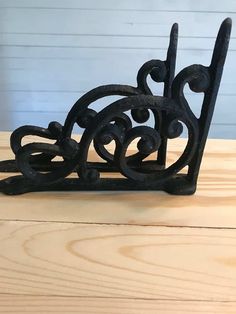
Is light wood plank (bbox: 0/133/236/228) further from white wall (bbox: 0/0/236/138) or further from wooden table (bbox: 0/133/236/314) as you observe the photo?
white wall (bbox: 0/0/236/138)

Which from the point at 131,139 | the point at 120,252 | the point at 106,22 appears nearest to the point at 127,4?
the point at 106,22

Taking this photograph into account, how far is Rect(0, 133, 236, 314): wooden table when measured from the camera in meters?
0.54

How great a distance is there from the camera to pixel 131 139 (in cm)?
64

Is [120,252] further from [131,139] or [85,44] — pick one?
[85,44]

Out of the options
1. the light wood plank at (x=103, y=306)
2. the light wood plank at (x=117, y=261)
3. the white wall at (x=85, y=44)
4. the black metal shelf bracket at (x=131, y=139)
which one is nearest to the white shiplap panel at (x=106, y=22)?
the white wall at (x=85, y=44)

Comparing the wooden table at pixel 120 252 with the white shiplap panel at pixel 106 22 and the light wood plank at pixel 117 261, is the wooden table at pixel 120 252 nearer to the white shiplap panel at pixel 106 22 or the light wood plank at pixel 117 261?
the light wood plank at pixel 117 261

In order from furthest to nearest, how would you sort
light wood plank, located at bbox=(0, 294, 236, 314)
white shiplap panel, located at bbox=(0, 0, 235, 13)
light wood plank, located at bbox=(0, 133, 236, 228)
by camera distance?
white shiplap panel, located at bbox=(0, 0, 235, 13), light wood plank, located at bbox=(0, 133, 236, 228), light wood plank, located at bbox=(0, 294, 236, 314)

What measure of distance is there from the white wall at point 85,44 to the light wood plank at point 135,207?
25.3 inches

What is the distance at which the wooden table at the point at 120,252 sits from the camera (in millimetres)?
542

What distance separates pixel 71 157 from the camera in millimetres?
677

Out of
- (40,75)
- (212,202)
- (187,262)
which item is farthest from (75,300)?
(40,75)

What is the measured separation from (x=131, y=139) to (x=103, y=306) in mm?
213

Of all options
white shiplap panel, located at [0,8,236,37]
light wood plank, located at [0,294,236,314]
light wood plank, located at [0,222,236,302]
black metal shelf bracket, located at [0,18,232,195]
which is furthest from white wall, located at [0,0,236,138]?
light wood plank, located at [0,294,236,314]

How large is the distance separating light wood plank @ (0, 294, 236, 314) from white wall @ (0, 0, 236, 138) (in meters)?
0.88
